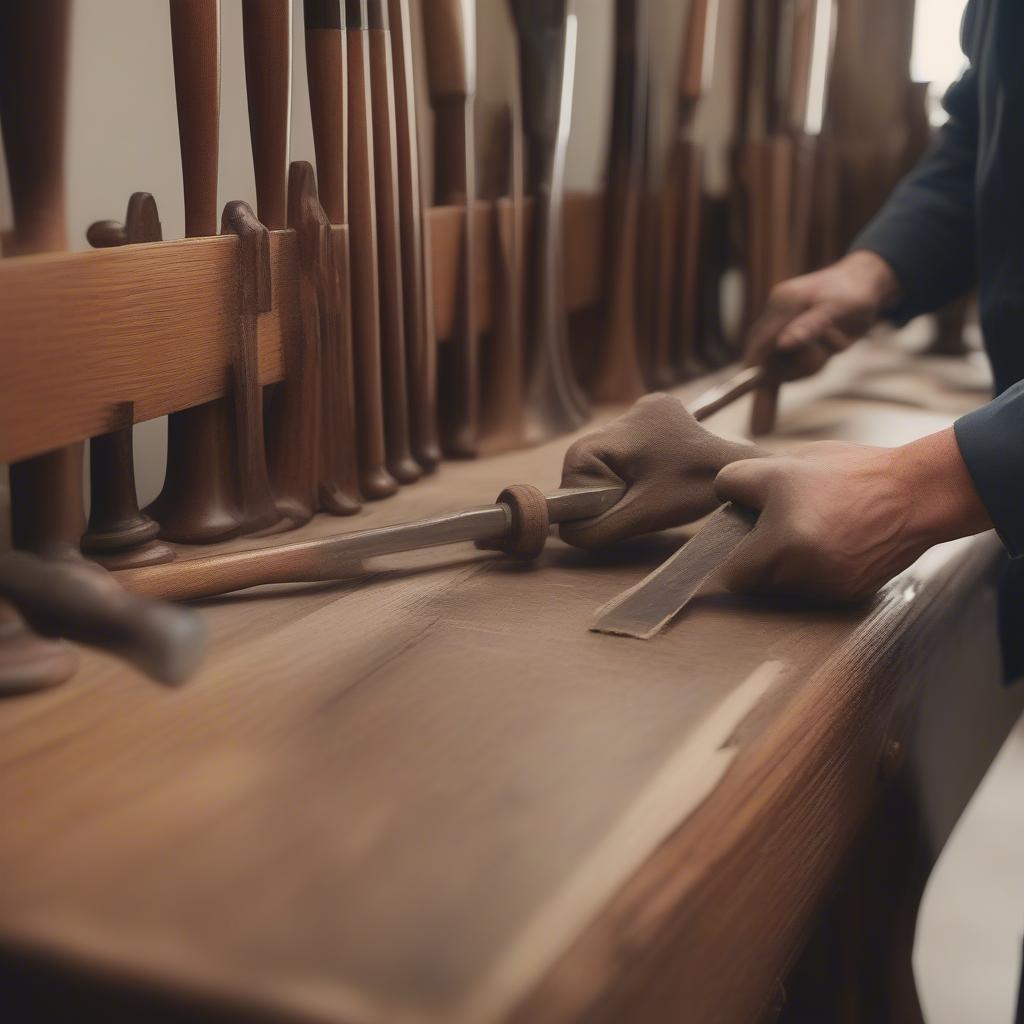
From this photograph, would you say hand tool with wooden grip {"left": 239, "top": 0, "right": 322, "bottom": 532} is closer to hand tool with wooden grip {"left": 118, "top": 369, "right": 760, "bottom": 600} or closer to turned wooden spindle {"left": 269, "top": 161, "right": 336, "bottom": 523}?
turned wooden spindle {"left": 269, "top": 161, "right": 336, "bottom": 523}

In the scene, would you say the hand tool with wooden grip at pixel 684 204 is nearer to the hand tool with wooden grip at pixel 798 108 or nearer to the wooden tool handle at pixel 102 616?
the hand tool with wooden grip at pixel 798 108

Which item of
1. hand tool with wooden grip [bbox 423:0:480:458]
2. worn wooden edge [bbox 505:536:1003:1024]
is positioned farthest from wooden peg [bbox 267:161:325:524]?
worn wooden edge [bbox 505:536:1003:1024]

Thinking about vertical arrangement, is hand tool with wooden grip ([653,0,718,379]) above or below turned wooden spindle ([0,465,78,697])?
above

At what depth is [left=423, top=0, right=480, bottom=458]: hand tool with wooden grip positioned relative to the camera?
0.98m

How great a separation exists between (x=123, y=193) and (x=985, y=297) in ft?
2.49

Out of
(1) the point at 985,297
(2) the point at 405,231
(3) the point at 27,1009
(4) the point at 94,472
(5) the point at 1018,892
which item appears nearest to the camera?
(3) the point at 27,1009

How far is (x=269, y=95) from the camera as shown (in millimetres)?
789

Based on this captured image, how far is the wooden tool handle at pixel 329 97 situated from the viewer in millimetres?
825

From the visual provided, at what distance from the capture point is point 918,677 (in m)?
0.76

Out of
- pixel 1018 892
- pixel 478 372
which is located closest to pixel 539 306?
pixel 478 372

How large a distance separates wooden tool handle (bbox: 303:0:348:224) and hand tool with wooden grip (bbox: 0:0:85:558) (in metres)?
0.22

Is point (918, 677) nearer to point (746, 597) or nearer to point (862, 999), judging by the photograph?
point (746, 597)

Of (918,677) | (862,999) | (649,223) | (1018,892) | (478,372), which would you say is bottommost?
(1018,892)

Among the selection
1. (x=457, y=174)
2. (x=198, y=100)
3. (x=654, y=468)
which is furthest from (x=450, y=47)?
(x=654, y=468)
